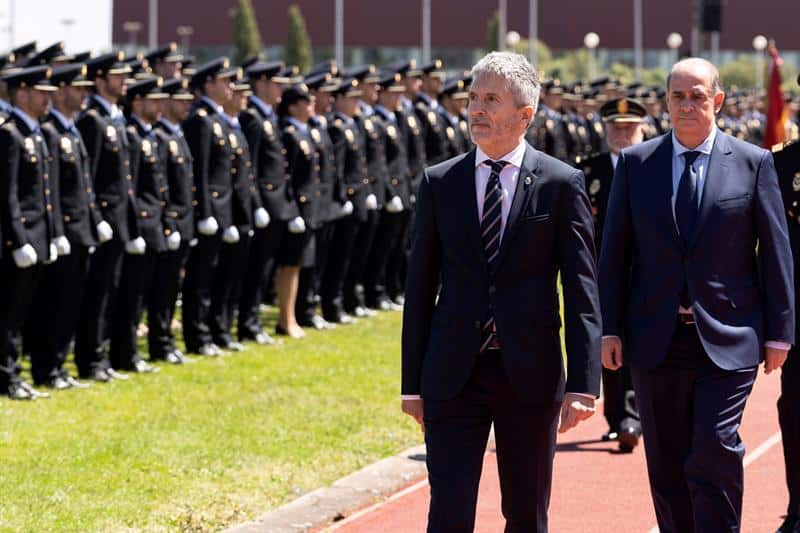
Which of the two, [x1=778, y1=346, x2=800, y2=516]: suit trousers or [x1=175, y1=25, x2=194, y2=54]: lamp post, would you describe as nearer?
[x1=778, y1=346, x2=800, y2=516]: suit trousers

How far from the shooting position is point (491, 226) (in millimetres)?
5520

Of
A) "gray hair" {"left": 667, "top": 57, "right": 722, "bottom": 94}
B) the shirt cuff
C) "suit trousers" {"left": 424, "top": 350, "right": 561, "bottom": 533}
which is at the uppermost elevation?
"gray hair" {"left": 667, "top": 57, "right": 722, "bottom": 94}

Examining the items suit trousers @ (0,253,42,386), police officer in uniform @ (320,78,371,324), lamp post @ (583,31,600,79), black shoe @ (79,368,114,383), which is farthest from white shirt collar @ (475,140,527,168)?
lamp post @ (583,31,600,79)

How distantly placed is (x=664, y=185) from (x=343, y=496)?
2.72m

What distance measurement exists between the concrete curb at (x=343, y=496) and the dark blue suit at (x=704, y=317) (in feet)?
6.60

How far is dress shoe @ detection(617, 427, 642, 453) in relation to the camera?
9789 mm

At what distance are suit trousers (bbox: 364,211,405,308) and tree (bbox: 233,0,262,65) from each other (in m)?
55.0

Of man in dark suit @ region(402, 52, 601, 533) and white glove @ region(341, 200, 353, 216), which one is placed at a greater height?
man in dark suit @ region(402, 52, 601, 533)

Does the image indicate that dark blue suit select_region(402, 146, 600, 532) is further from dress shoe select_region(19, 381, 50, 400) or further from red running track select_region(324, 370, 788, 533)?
dress shoe select_region(19, 381, 50, 400)

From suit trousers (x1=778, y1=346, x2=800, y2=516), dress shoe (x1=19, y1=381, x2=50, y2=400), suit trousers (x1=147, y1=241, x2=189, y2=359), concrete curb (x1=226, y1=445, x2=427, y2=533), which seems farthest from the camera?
suit trousers (x1=147, y1=241, x2=189, y2=359)

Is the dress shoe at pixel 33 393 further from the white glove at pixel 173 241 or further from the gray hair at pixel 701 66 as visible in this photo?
the gray hair at pixel 701 66

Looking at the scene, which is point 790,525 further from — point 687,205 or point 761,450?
point 761,450

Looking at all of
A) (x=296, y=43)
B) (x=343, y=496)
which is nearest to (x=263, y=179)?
(x=343, y=496)

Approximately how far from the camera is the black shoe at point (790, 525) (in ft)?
24.3
